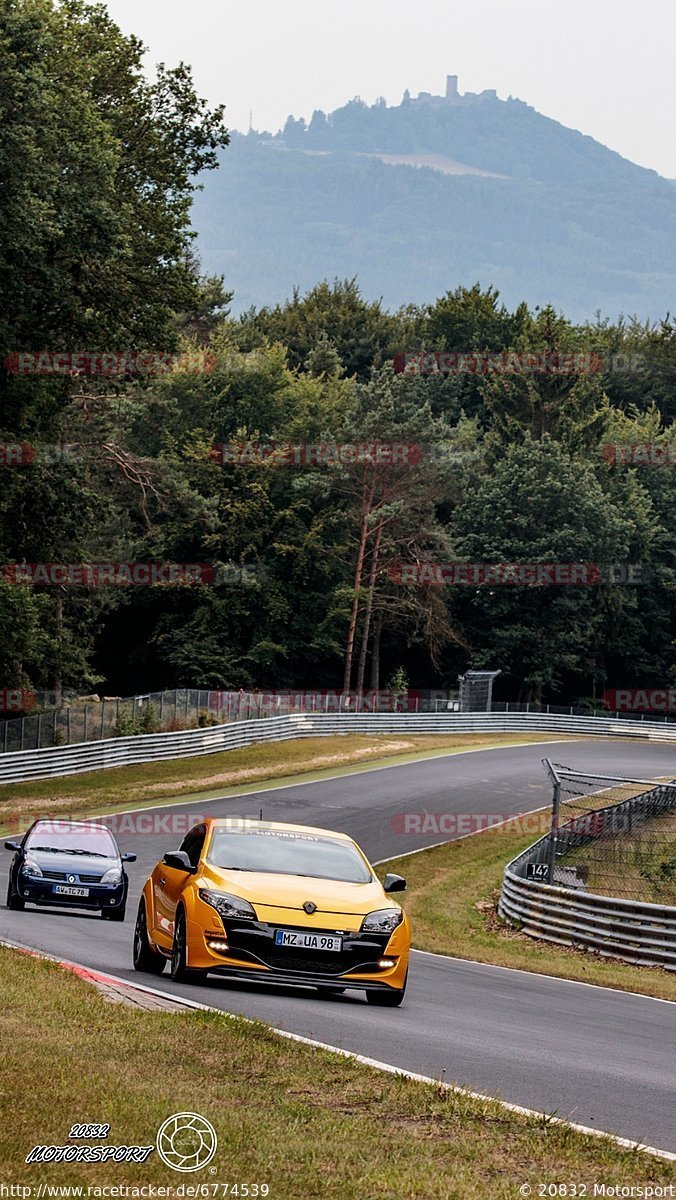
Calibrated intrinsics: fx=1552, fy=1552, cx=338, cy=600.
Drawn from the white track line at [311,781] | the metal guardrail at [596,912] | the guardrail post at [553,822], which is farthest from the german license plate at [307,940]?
the white track line at [311,781]

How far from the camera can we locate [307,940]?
12.4m

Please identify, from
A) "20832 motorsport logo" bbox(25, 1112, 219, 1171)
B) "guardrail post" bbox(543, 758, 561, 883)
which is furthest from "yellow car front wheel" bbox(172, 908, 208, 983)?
"guardrail post" bbox(543, 758, 561, 883)

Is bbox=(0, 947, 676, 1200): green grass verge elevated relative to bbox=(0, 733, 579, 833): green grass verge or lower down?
elevated

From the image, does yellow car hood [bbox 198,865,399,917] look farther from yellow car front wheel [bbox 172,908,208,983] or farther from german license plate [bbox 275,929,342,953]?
yellow car front wheel [bbox 172,908,208,983]

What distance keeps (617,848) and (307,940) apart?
1280 cm

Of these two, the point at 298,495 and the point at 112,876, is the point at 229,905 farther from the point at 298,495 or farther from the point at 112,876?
the point at 298,495

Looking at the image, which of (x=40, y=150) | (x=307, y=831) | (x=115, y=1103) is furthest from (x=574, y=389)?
(x=115, y=1103)

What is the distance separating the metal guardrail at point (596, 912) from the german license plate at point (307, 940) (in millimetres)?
9831

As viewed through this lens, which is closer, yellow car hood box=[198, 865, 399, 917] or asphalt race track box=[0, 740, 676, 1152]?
asphalt race track box=[0, 740, 676, 1152]

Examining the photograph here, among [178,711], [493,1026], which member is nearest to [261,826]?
[493,1026]

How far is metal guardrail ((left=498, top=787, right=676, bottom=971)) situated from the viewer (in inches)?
839

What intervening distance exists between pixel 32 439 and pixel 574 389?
58857 mm

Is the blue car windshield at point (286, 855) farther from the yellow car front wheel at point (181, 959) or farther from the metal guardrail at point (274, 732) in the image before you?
the metal guardrail at point (274, 732)

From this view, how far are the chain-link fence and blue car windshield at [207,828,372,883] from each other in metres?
10.0
